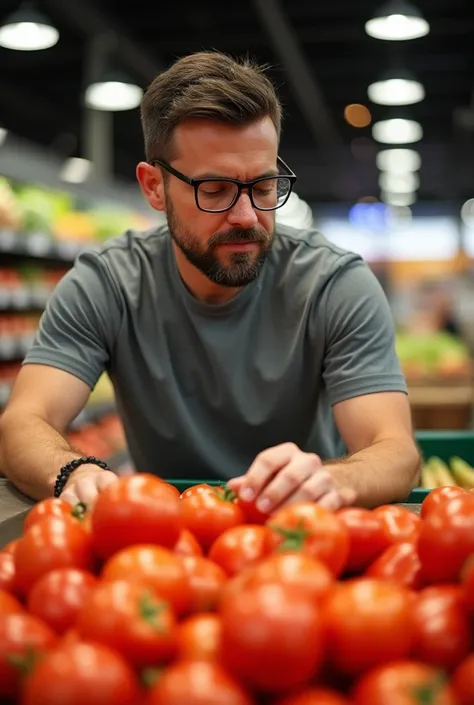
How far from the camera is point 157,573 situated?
106cm

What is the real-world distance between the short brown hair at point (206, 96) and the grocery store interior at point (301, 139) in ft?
1.06

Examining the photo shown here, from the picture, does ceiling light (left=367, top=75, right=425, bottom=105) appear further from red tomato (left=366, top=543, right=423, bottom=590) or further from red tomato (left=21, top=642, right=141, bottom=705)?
red tomato (left=21, top=642, right=141, bottom=705)

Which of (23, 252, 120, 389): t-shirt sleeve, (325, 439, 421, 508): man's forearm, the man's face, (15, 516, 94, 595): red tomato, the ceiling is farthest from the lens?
the ceiling

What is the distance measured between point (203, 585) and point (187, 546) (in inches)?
5.7

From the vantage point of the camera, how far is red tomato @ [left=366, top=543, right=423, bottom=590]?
1.22m

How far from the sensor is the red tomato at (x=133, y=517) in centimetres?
119

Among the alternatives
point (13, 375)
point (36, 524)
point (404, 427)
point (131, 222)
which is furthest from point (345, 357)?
point (131, 222)

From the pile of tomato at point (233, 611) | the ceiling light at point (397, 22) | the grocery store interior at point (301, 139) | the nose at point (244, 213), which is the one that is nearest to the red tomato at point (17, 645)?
the pile of tomato at point (233, 611)

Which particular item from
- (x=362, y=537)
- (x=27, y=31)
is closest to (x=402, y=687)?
(x=362, y=537)

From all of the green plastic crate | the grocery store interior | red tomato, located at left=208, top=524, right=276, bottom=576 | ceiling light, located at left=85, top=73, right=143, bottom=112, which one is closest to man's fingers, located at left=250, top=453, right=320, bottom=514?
red tomato, located at left=208, top=524, right=276, bottom=576

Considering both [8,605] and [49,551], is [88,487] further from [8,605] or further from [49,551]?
[8,605]

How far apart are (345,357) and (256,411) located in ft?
0.99

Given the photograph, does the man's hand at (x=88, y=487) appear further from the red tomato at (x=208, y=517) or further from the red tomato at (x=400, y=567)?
the red tomato at (x=400, y=567)

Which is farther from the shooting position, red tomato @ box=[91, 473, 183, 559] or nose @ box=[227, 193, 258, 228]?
nose @ box=[227, 193, 258, 228]
